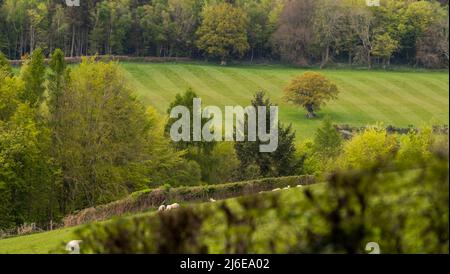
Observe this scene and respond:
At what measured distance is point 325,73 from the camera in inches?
4412

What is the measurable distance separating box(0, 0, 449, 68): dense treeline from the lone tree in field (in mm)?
24944

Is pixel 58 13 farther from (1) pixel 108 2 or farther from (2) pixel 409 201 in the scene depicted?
(2) pixel 409 201

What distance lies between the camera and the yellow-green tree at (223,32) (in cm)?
11881

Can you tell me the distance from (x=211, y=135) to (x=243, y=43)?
214ft

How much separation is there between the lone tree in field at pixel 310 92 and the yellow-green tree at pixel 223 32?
26.6 metres

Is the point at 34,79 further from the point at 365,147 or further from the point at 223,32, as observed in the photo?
the point at 223,32

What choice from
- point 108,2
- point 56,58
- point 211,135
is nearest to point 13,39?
point 108,2

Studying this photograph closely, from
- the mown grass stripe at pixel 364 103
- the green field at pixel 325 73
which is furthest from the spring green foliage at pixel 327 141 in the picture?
the mown grass stripe at pixel 364 103

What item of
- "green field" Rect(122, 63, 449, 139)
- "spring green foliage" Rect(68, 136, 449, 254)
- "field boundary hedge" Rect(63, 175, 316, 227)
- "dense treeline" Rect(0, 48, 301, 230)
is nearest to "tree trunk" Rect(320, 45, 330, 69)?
"green field" Rect(122, 63, 449, 139)

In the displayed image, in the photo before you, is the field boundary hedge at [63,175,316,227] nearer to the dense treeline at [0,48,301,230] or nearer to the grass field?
the dense treeline at [0,48,301,230]

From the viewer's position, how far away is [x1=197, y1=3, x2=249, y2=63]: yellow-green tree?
118812 mm

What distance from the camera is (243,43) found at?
12025cm

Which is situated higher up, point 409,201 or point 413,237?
point 409,201

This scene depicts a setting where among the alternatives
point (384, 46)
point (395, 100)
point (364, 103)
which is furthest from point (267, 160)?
point (384, 46)
